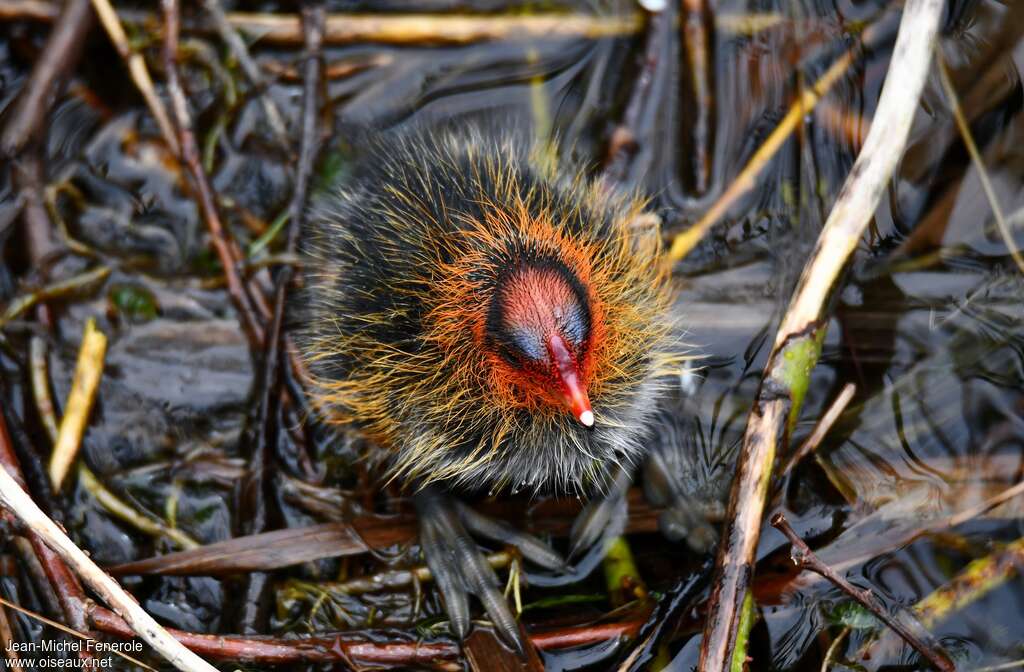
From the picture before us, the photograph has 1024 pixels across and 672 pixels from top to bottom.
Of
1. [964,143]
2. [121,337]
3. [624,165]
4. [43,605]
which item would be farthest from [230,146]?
[964,143]

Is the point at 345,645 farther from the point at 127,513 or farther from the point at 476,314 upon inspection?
the point at 476,314

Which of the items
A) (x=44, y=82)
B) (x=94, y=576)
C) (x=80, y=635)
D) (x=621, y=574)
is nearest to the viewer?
(x=94, y=576)

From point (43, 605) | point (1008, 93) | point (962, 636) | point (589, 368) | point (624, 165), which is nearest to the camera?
point (589, 368)

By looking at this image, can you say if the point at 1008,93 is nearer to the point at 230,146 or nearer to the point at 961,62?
the point at 961,62

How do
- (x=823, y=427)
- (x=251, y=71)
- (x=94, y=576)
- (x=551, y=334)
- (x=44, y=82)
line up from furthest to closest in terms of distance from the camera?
(x=251, y=71) < (x=44, y=82) < (x=823, y=427) < (x=94, y=576) < (x=551, y=334)

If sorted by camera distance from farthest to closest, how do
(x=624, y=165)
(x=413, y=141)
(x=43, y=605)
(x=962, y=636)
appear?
(x=624, y=165) < (x=413, y=141) < (x=43, y=605) < (x=962, y=636)

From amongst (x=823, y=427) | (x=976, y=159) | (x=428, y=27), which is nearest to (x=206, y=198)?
(x=428, y=27)

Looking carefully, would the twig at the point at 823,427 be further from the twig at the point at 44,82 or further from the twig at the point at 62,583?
the twig at the point at 44,82

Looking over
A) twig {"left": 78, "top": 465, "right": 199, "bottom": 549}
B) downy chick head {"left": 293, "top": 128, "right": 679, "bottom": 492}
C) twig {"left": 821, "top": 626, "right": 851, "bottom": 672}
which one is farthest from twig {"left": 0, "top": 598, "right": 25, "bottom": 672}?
twig {"left": 821, "top": 626, "right": 851, "bottom": 672}
